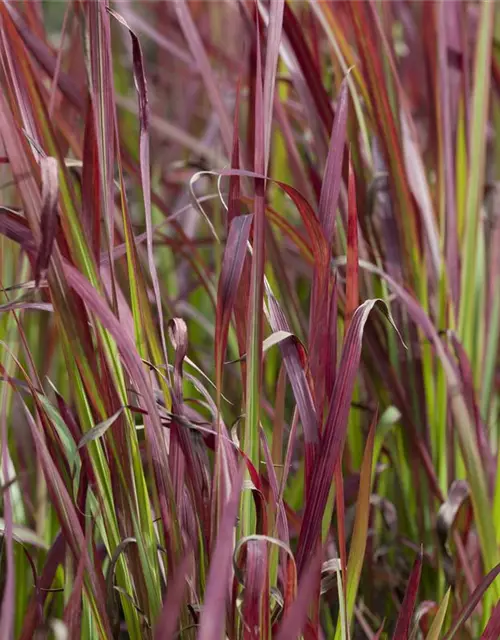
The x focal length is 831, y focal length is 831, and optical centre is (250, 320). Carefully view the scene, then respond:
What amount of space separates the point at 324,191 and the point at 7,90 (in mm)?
177

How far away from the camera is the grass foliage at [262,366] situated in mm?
415

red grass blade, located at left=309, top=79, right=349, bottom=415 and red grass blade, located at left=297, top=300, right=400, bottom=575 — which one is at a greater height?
red grass blade, located at left=309, top=79, right=349, bottom=415

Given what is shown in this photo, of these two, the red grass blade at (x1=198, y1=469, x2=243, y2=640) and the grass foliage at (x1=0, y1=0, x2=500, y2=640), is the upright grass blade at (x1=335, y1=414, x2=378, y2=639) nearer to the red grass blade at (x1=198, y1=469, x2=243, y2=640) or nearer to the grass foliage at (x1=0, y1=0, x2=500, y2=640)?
the grass foliage at (x1=0, y1=0, x2=500, y2=640)

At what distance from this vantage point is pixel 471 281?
68 centimetres

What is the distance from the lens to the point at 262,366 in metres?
0.43

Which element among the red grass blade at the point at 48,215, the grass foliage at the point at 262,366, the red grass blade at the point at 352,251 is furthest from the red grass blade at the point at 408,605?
the red grass blade at the point at 48,215

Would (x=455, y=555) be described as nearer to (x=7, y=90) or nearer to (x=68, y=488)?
(x=68, y=488)

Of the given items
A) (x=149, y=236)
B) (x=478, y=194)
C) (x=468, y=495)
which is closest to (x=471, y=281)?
(x=478, y=194)

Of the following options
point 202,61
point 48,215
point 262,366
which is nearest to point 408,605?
point 262,366

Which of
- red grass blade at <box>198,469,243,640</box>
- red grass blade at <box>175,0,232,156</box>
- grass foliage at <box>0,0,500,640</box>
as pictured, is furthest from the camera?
red grass blade at <box>175,0,232,156</box>

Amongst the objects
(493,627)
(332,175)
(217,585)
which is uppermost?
(332,175)

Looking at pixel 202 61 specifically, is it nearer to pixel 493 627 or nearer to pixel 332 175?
pixel 332 175

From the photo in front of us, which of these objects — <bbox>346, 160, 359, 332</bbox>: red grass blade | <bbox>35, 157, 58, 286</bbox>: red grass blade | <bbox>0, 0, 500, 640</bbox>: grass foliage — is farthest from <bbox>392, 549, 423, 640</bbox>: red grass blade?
<bbox>35, 157, 58, 286</bbox>: red grass blade

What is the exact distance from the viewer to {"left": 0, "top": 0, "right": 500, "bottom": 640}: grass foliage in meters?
0.41
